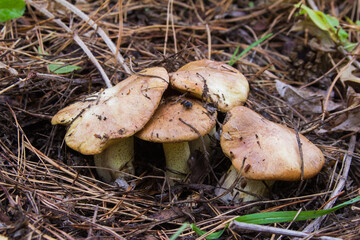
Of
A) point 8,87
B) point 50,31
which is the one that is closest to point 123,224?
point 8,87

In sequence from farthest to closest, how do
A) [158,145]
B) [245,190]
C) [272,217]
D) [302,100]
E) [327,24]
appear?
[327,24], [302,100], [158,145], [245,190], [272,217]

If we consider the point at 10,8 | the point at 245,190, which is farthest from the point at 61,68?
the point at 245,190

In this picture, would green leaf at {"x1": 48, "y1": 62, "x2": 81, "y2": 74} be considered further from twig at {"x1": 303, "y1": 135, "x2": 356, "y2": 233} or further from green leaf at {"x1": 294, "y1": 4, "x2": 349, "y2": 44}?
green leaf at {"x1": 294, "y1": 4, "x2": 349, "y2": 44}

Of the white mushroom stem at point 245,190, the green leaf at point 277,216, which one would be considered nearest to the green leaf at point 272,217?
the green leaf at point 277,216

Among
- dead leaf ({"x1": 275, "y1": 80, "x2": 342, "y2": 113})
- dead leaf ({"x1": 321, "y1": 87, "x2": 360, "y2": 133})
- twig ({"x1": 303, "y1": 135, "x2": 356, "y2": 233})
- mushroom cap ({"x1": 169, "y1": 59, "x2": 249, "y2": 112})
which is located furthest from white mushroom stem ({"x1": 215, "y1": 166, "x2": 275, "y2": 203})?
dead leaf ({"x1": 275, "y1": 80, "x2": 342, "y2": 113})

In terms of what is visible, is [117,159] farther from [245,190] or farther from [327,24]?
[327,24]

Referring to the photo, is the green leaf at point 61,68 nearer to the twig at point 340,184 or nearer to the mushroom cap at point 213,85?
the mushroom cap at point 213,85

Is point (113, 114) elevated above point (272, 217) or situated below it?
above
